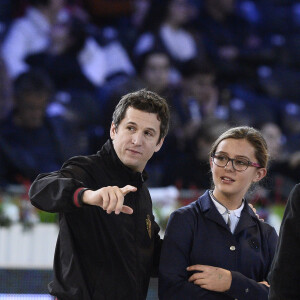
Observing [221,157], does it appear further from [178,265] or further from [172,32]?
[172,32]

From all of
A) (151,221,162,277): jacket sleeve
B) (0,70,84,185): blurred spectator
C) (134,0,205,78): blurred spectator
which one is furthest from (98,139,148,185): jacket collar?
(134,0,205,78): blurred spectator

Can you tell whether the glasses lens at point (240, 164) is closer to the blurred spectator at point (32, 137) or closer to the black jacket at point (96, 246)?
the black jacket at point (96, 246)

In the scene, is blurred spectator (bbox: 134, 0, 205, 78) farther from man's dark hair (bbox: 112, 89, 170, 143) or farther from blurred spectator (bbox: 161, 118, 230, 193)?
man's dark hair (bbox: 112, 89, 170, 143)

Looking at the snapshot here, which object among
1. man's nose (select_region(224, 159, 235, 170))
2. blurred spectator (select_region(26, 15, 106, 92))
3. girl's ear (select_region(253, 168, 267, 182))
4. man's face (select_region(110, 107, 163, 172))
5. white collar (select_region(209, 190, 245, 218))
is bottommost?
white collar (select_region(209, 190, 245, 218))

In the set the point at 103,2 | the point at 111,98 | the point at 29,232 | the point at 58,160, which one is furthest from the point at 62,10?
the point at 29,232

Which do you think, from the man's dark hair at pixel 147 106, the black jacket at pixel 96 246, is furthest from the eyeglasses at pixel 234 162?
the black jacket at pixel 96 246

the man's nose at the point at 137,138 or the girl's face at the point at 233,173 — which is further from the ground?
the man's nose at the point at 137,138

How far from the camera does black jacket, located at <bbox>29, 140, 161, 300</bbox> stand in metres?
2.28

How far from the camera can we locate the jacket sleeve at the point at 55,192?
6.93 feet

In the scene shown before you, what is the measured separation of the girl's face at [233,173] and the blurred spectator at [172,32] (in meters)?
7.56

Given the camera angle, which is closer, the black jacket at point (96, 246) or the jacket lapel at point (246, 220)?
the black jacket at point (96, 246)

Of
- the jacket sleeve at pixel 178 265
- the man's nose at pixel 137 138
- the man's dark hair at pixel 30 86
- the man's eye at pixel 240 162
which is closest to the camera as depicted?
the jacket sleeve at pixel 178 265

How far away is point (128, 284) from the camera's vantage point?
91.4 inches

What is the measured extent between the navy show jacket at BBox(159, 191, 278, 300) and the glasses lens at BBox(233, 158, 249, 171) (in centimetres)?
17
